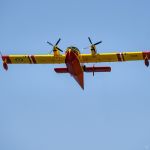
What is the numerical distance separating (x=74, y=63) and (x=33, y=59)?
20.6ft

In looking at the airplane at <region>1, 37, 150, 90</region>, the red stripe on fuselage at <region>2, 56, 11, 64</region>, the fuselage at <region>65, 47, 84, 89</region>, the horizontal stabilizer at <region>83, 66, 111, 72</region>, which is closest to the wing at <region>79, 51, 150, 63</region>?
the airplane at <region>1, 37, 150, 90</region>

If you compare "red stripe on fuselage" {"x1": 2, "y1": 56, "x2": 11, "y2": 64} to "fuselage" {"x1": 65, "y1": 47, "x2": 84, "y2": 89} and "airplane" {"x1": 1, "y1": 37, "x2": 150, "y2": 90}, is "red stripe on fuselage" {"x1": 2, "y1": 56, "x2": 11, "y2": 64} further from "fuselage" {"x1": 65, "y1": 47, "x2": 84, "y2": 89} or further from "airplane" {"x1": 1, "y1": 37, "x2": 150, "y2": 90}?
"fuselage" {"x1": 65, "y1": 47, "x2": 84, "y2": 89}

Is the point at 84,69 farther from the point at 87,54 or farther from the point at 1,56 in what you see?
the point at 1,56

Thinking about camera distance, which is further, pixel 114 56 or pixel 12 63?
pixel 12 63

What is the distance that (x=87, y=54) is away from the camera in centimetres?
3894

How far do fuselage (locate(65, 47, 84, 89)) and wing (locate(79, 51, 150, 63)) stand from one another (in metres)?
1.68

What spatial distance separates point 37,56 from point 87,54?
212 inches

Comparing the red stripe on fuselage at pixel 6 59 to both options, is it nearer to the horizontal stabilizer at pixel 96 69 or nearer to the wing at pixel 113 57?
the wing at pixel 113 57

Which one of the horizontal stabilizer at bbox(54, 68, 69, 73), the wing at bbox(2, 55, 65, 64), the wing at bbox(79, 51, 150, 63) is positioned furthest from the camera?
the wing at bbox(2, 55, 65, 64)

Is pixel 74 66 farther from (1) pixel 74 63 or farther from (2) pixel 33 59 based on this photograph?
(2) pixel 33 59

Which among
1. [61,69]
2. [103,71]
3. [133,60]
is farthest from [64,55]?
[133,60]

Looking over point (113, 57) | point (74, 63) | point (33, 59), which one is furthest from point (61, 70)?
point (113, 57)

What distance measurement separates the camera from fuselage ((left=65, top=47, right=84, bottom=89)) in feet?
119

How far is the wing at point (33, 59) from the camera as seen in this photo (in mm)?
39700
